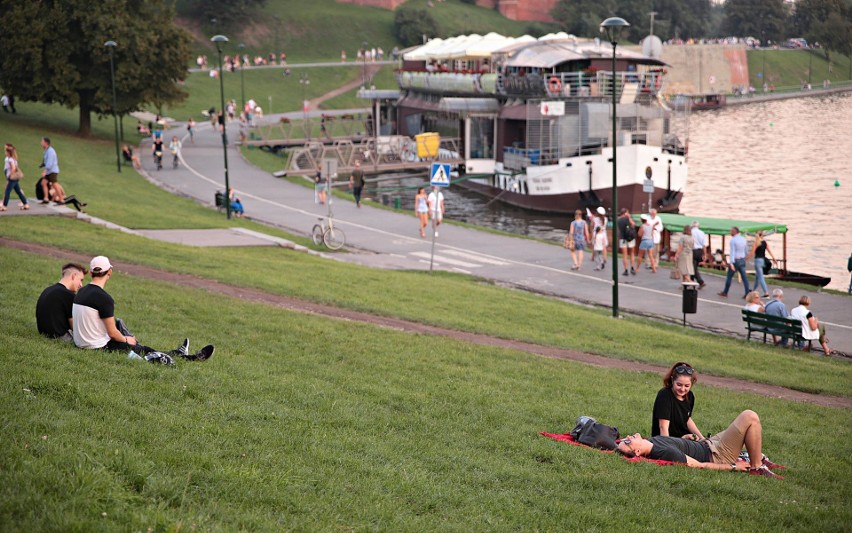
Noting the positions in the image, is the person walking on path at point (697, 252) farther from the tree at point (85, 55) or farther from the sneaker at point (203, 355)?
the tree at point (85, 55)

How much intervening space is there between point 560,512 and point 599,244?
21418mm

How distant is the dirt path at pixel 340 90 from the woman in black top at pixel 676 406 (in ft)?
267

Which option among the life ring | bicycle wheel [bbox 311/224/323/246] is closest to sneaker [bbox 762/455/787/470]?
bicycle wheel [bbox 311/224/323/246]

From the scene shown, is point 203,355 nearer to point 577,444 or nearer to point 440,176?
point 577,444

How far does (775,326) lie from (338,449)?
1365 cm

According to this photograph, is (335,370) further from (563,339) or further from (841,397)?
(841,397)

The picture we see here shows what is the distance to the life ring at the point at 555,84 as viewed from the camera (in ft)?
162

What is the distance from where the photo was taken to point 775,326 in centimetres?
1986

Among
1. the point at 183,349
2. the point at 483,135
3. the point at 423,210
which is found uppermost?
the point at 483,135

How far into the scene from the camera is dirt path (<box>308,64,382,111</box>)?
299 feet

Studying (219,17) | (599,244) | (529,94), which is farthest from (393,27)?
(599,244)

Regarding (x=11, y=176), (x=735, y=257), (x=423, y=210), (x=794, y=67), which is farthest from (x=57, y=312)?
(x=794, y=67)

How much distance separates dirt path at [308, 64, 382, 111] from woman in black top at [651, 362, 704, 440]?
267 ft

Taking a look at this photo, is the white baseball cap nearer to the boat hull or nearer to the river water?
the river water
